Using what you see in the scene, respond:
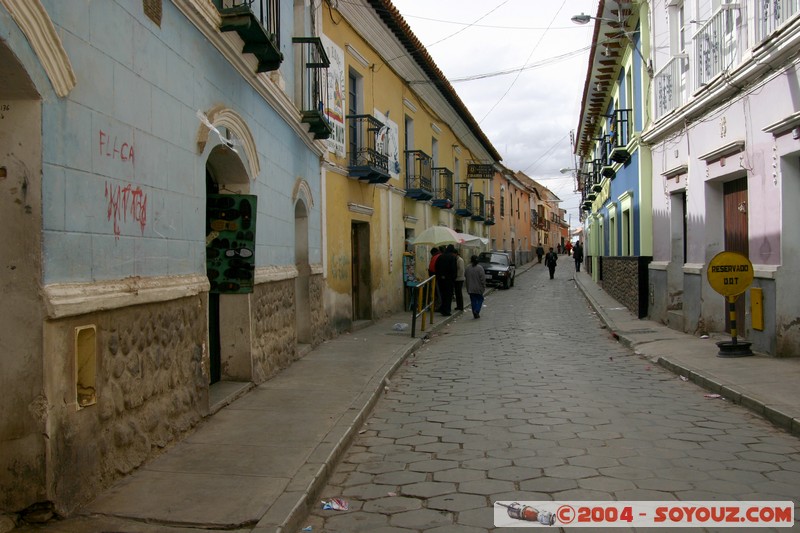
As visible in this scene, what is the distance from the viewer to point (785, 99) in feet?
27.3

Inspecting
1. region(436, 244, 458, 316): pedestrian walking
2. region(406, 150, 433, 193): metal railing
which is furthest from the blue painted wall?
region(406, 150, 433, 193): metal railing

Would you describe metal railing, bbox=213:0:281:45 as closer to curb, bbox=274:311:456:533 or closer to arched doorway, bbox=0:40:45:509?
arched doorway, bbox=0:40:45:509

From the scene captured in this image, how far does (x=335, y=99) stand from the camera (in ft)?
41.5

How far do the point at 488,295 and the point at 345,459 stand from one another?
66.2ft

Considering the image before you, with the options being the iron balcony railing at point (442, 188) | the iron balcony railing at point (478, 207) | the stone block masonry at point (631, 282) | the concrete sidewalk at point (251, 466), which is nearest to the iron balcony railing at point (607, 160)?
the stone block masonry at point (631, 282)

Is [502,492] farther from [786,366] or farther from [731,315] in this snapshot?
[731,315]

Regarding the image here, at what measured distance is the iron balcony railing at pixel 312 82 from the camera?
10.1 m

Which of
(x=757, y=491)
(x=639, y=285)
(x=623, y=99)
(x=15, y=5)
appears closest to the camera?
(x=15, y=5)

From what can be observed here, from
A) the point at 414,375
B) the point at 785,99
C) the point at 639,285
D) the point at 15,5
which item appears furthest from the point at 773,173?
the point at 15,5

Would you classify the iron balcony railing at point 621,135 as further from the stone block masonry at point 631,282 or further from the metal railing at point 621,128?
the stone block masonry at point 631,282

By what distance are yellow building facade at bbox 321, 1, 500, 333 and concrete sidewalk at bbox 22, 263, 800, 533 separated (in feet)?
11.8

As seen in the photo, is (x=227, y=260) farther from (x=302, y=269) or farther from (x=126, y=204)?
(x=302, y=269)

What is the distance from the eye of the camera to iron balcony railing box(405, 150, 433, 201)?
718 inches

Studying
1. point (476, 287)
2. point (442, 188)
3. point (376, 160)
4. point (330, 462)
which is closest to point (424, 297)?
point (476, 287)
